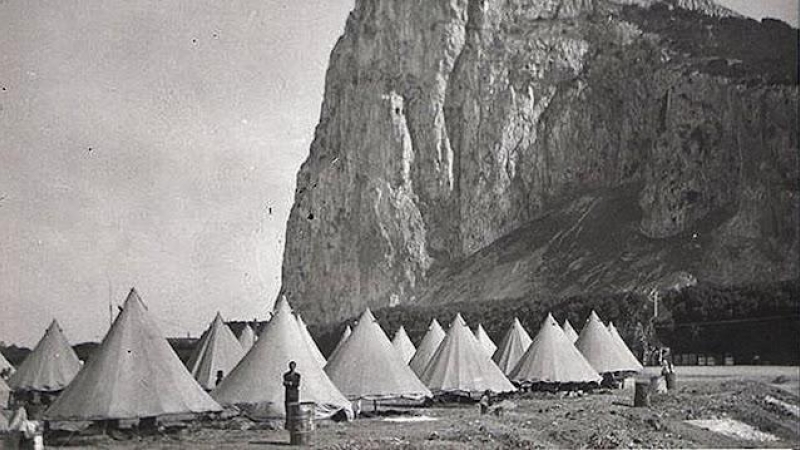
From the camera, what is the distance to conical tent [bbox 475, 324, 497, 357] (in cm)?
1056

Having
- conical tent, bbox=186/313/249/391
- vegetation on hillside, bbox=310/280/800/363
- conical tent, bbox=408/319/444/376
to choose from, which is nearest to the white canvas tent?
conical tent, bbox=186/313/249/391

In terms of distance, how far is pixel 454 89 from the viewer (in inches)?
346

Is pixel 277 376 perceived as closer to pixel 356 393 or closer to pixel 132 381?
pixel 132 381

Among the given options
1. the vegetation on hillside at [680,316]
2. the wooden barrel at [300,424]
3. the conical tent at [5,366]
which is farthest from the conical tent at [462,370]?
the conical tent at [5,366]

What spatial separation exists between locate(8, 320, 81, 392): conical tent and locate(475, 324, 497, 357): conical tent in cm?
477

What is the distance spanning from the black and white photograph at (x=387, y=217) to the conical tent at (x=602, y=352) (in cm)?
103

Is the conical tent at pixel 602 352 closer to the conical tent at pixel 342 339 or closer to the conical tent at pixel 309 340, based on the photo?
the conical tent at pixel 342 339

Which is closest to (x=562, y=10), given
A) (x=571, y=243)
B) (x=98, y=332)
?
(x=571, y=243)

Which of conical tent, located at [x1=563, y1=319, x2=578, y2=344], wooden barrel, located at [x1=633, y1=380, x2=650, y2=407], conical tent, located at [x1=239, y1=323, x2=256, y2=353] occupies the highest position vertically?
conical tent, located at [x1=563, y1=319, x2=578, y2=344]

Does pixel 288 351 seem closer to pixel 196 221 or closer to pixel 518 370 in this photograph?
pixel 196 221

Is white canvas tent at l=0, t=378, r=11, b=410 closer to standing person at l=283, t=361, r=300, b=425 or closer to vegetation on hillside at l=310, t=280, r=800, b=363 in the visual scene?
standing person at l=283, t=361, r=300, b=425

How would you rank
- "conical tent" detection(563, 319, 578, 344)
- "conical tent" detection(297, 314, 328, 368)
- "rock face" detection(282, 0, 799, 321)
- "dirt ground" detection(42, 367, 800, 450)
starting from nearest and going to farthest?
"dirt ground" detection(42, 367, 800, 450), "conical tent" detection(297, 314, 328, 368), "rock face" detection(282, 0, 799, 321), "conical tent" detection(563, 319, 578, 344)

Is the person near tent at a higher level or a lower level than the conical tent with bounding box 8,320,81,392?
lower

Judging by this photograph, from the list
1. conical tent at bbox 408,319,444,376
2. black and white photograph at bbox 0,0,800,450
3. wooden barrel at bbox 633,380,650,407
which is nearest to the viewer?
black and white photograph at bbox 0,0,800,450
